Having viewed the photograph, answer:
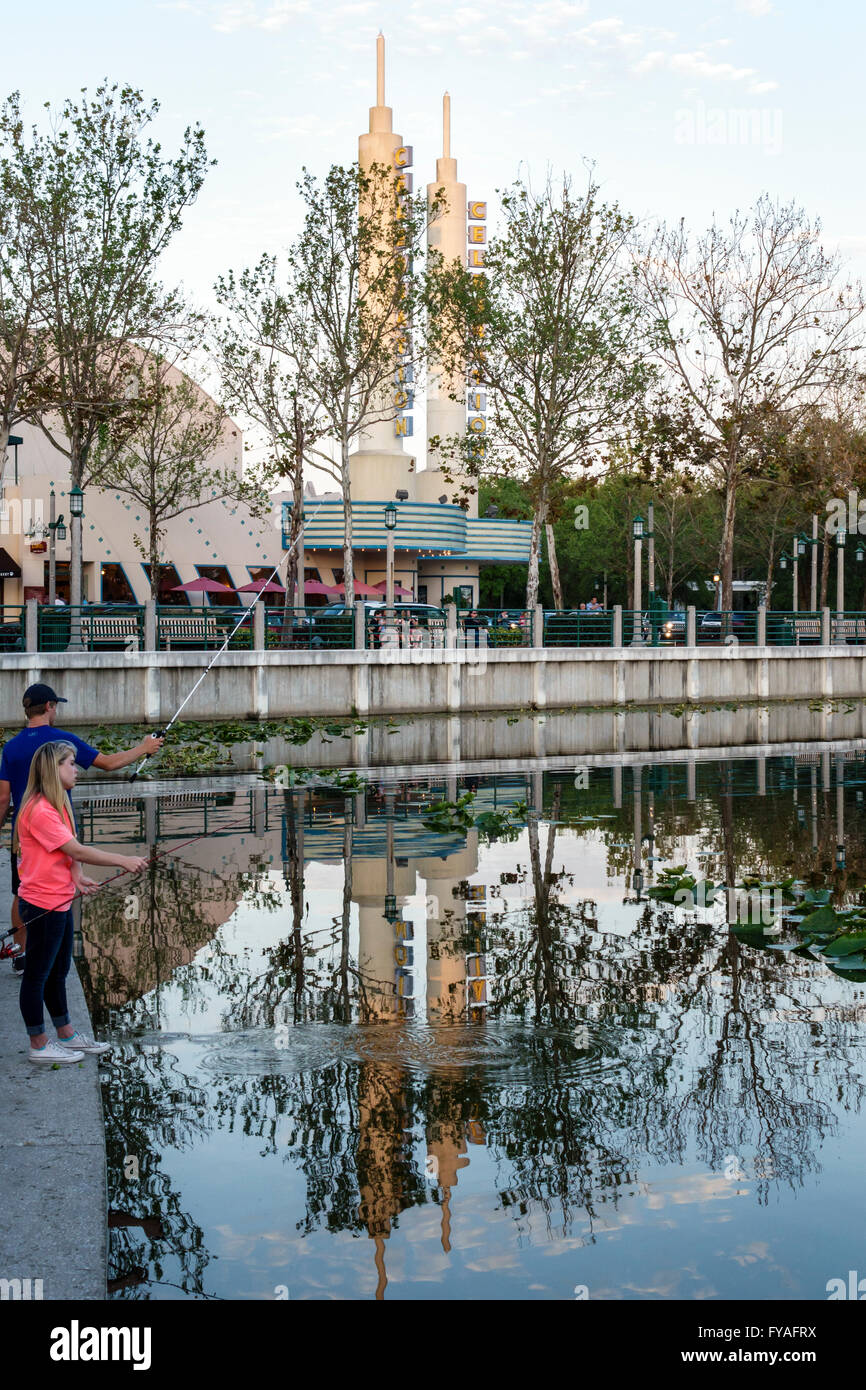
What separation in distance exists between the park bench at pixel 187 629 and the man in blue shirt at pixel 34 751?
2320 centimetres

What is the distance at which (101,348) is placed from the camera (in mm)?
39250

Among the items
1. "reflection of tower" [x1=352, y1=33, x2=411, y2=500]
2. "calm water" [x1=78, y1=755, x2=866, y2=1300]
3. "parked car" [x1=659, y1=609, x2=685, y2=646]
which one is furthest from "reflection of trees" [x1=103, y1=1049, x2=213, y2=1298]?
"reflection of tower" [x1=352, y1=33, x2=411, y2=500]

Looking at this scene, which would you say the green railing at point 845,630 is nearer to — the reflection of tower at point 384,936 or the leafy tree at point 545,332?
the leafy tree at point 545,332

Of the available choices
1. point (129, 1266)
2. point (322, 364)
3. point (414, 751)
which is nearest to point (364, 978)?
point (129, 1266)

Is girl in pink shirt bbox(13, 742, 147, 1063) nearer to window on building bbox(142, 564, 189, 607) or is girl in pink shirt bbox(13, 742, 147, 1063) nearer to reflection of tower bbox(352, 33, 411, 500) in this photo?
window on building bbox(142, 564, 189, 607)

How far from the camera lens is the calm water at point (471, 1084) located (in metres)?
5.49

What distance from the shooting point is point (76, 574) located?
3628cm

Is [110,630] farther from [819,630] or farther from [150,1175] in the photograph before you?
[150,1175]

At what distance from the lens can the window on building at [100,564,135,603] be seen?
5528cm

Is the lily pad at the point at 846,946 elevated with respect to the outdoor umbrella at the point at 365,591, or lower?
lower

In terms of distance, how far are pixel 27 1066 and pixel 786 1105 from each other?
3.79 meters

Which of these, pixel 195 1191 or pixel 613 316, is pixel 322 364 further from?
pixel 195 1191

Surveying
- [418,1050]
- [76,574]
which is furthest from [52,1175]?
[76,574]

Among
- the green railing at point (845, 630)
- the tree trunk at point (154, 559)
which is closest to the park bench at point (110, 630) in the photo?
the tree trunk at point (154, 559)
